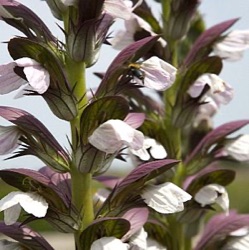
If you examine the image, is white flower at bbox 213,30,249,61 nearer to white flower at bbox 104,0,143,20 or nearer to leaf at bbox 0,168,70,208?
white flower at bbox 104,0,143,20

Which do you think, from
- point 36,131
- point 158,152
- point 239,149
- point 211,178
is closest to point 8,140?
point 36,131

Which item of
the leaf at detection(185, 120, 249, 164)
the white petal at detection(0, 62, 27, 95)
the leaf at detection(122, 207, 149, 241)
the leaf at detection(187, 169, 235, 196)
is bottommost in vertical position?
the leaf at detection(187, 169, 235, 196)

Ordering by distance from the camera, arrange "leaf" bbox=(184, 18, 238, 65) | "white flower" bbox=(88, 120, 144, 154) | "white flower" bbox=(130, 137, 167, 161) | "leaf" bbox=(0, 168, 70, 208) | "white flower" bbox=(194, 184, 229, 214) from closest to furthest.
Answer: "white flower" bbox=(88, 120, 144, 154) → "leaf" bbox=(0, 168, 70, 208) → "white flower" bbox=(130, 137, 167, 161) → "white flower" bbox=(194, 184, 229, 214) → "leaf" bbox=(184, 18, 238, 65)

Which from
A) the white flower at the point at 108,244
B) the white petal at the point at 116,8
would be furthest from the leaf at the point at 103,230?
the white petal at the point at 116,8

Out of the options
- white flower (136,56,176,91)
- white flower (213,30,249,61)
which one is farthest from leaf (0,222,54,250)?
white flower (213,30,249,61)

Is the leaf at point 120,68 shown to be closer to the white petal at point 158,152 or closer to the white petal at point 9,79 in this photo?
the white petal at point 9,79
